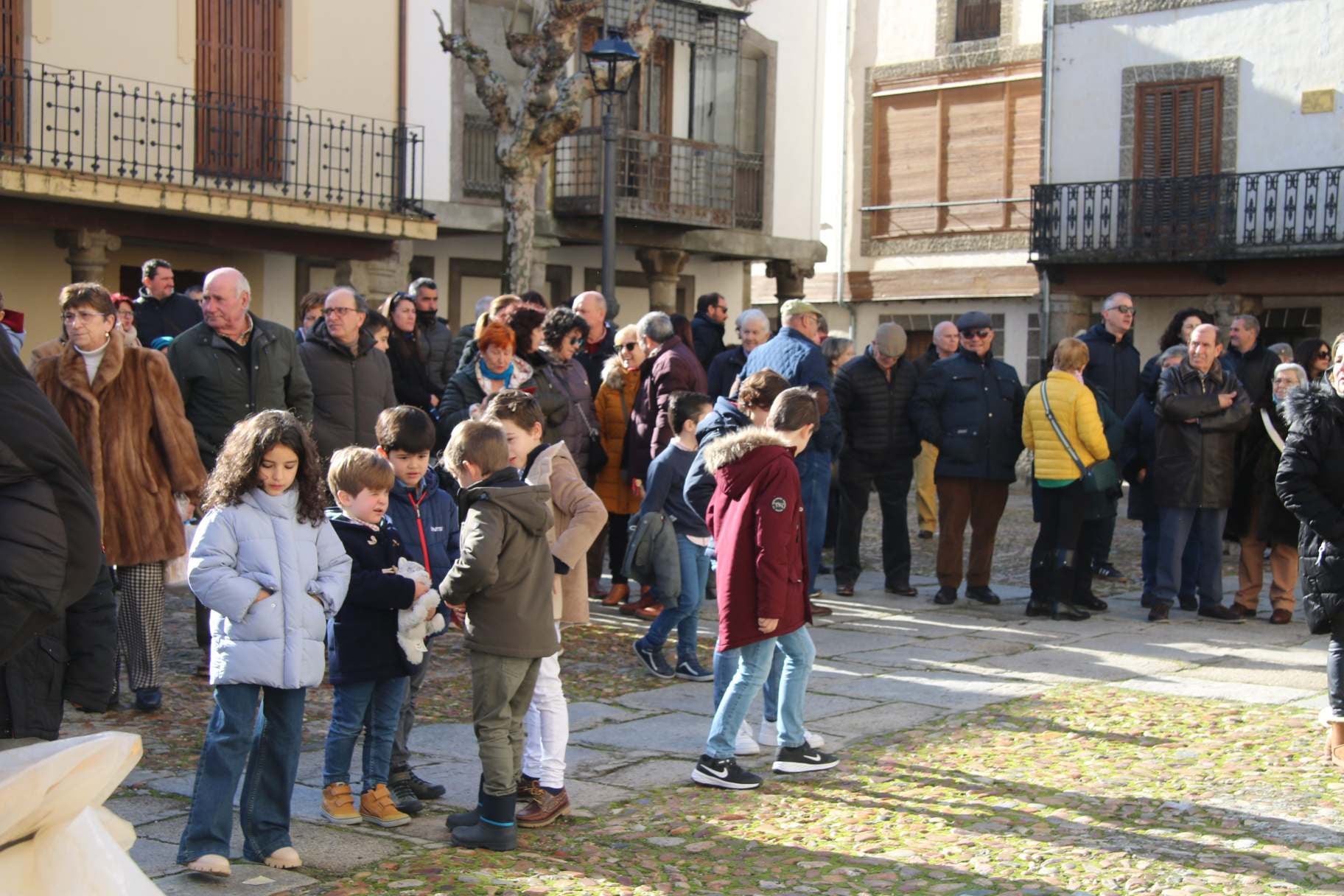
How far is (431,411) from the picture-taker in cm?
1133

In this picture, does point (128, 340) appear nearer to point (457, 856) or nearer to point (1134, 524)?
point (457, 856)

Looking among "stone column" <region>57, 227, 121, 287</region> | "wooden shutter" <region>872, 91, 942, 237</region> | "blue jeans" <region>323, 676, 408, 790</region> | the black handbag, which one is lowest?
"blue jeans" <region>323, 676, 408, 790</region>

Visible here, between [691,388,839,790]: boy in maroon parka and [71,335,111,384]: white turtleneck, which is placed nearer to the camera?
[691,388,839,790]: boy in maroon parka

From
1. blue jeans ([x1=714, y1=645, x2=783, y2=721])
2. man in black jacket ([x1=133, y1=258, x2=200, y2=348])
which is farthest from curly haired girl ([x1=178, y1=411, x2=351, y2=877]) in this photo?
man in black jacket ([x1=133, y1=258, x2=200, y2=348])

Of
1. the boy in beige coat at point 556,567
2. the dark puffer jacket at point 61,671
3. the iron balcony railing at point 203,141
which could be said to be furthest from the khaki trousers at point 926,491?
the dark puffer jacket at point 61,671

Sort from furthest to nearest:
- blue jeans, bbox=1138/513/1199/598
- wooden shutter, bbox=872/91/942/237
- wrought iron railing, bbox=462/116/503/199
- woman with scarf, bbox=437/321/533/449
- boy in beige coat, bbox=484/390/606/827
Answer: wooden shutter, bbox=872/91/942/237 < wrought iron railing, bbox=462/116/503/199 < blue jeans, bbox=1138/513/1199/598 < woman with scarf, bbox=437/321/533/449 < boy in beige coat, bbox=484/390/606/827

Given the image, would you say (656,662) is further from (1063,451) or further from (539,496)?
(1063,451)

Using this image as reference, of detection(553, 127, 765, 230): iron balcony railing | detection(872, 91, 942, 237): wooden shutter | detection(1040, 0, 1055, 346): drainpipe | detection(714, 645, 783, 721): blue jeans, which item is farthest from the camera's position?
detection(872, 91, 942, 237): wooden shutter

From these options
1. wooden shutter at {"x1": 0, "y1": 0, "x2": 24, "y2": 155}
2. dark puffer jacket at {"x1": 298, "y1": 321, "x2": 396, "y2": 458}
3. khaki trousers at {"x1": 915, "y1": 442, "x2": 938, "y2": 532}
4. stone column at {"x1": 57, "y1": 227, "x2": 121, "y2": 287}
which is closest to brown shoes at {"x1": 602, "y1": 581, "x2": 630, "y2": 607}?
dark puffer jacket at {"x1": 298, "y1": 321, "x2": 396, "y2": 458}

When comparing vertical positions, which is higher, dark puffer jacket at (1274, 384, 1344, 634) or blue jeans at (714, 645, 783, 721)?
dark puffer jacket at (1274, 384, 1344, 634)

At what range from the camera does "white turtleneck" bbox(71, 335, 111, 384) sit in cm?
737

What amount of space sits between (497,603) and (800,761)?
5.54 feet

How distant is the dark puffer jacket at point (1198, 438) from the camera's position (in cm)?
1099

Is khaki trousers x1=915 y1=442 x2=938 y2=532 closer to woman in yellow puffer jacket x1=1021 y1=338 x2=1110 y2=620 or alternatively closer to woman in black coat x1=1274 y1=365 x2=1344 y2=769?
woman in yellow puffer jacket x1=1021 y1=338 x2=1110 y2=620
